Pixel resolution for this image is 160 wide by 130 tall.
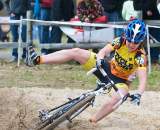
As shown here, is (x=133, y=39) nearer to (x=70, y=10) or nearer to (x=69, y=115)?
(x=69, y=115)

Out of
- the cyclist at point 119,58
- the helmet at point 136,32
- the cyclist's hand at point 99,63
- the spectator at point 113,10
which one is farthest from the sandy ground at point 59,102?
the spectator at point 113,10

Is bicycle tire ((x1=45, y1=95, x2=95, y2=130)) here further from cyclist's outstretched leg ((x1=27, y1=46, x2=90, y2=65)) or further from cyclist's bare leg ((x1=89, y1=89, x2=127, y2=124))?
cyclist's bare leg ((x1=89, y1=89, x2=127, y2=124))

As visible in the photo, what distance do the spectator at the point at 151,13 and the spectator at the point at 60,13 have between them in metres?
1.79

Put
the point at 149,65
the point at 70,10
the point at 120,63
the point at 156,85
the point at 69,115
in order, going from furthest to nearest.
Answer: the point at 70,10, the point at 149,65, the point at 156,85, the point at 120,63, the point at 69,115

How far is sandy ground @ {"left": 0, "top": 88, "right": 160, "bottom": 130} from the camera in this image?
28.3 ft

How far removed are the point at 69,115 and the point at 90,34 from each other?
661 centimetres

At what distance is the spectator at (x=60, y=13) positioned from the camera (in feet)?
47.0

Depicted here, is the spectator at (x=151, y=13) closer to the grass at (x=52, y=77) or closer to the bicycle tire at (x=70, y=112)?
the grass at (x=52, y=77)

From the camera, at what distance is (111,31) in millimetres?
13734

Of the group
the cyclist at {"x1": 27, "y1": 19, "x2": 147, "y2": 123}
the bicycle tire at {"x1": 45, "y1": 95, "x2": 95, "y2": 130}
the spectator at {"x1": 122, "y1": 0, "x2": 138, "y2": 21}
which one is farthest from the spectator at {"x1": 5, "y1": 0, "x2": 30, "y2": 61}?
the bicycle tire at {"x1": 45, "y1": 95, "x2": 95, "y2": 130}

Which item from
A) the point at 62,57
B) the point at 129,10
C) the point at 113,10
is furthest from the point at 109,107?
the point at 113,10

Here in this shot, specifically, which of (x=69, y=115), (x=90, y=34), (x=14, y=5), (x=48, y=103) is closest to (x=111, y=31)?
(x=90, y=34)

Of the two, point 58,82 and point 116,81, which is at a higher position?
point 116,81

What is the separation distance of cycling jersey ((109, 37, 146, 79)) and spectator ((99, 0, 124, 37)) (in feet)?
17.7
